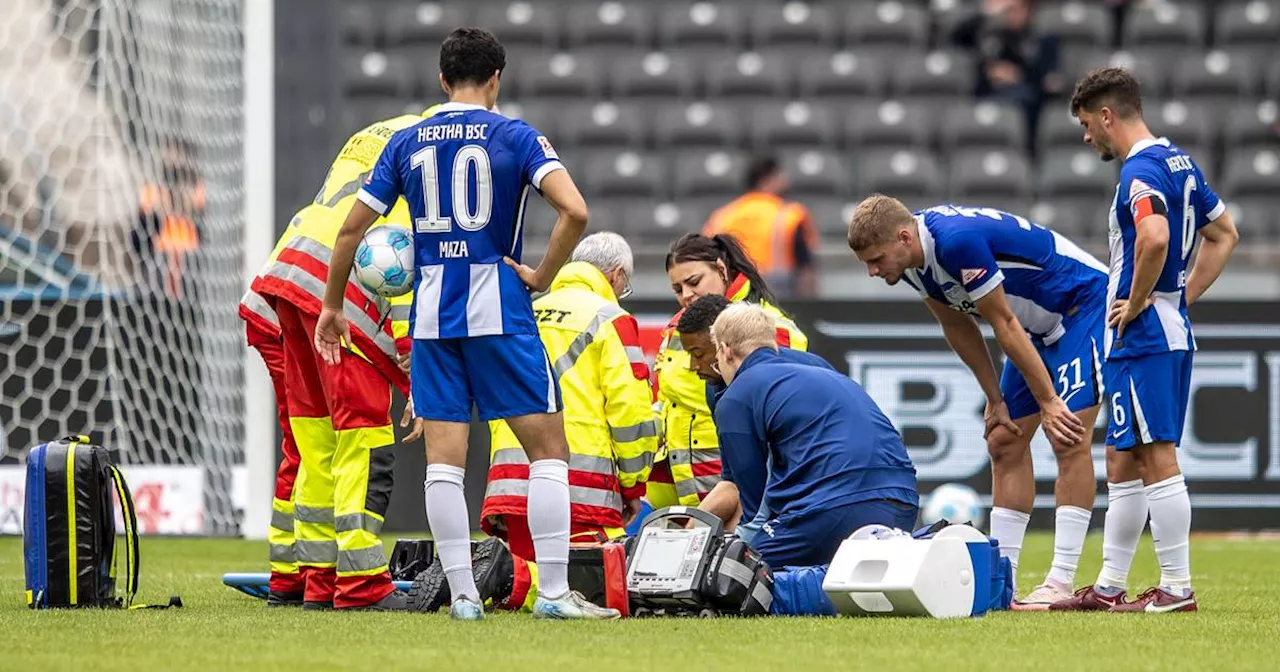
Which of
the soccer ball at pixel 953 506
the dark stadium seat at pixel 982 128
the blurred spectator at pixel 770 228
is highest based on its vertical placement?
the dark stadium seat at pixel 982 128

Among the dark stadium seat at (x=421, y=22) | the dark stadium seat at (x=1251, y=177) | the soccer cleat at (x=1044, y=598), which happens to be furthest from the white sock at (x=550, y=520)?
the dark stadium seat at (x=421, y=22)

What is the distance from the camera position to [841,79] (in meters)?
16.2

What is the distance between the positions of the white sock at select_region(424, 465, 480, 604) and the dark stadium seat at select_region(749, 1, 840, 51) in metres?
11.6

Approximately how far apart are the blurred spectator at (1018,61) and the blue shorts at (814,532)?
10.4m

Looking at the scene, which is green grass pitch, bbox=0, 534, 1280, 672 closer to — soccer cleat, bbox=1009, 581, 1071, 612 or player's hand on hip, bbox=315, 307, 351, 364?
soccer cleat, bbox=1009, 581, 1071, 612

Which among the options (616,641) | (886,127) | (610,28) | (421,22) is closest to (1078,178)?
(886,127)

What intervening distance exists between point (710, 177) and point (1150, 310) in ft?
30.0

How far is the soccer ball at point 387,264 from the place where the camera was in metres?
6.14

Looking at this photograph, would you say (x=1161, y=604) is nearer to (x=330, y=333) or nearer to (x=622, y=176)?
(x=330, y=333)

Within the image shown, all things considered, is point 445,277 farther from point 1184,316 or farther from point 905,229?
point 1184,316

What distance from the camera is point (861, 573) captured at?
5.91 metres

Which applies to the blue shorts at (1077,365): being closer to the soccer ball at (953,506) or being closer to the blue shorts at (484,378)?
the blue shorts at (484,378)

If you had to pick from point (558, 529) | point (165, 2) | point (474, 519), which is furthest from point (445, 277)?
point (165, 2)

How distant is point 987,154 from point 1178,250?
30.1 feet
